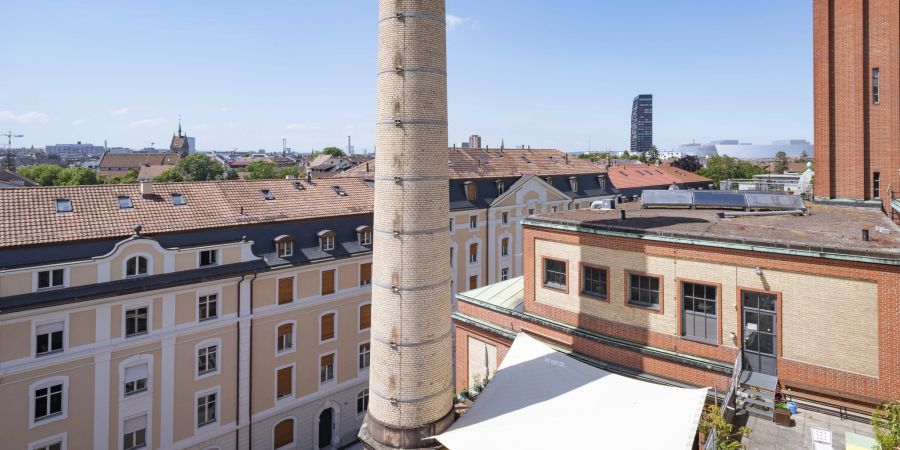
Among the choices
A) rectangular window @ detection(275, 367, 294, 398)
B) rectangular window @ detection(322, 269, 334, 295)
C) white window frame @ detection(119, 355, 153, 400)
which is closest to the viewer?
white window frame @ detection(119, 355, 153, 400)

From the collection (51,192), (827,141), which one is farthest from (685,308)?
(51,192)

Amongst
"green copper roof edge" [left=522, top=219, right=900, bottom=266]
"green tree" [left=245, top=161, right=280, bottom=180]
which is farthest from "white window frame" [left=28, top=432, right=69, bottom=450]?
"green tree" [left=245, top=161, right=280, bottom=180]

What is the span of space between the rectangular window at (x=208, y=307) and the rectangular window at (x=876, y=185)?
34.2m

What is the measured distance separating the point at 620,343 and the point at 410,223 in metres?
8.16

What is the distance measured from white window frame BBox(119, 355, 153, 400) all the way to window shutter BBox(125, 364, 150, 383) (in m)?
0.08

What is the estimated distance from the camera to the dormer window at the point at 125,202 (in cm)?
2452

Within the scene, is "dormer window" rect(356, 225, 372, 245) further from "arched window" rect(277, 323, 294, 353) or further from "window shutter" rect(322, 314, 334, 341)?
"arched window" rect(277, 323, 294, 353)

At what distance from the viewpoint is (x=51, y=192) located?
22969 millimetres

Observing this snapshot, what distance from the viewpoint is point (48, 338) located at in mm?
20734

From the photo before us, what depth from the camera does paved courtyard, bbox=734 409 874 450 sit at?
1276 cm

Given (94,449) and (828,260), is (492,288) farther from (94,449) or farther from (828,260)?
(94,449)

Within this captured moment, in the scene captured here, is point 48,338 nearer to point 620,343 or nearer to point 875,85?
point 620,343

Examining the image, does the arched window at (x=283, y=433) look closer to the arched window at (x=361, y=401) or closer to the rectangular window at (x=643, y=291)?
the arched window at (x=361, y=401)

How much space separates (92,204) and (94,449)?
10424mm
